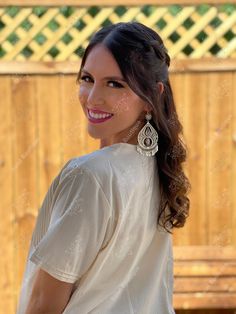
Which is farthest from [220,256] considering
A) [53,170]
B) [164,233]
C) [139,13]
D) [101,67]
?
[101,67]

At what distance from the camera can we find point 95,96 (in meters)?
1.03

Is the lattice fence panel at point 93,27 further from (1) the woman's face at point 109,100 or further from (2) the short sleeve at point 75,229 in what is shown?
(2) the short sleeve at point 75,229

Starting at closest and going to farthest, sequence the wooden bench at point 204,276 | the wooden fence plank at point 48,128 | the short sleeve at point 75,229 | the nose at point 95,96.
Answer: the short sleeve at point 75,229 → the nose at point 95,96 → the wooden fence plank at point 48,128 → the wooden bench at point 204,276

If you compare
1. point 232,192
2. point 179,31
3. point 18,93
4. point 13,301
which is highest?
point 179,31

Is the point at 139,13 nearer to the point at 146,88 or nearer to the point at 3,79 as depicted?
the point at 3,79

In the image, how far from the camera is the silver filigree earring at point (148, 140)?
3.36 ft

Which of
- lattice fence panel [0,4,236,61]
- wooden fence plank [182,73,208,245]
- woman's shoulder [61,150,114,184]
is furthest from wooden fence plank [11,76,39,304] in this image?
woman's shoulder [61,150,114,184]

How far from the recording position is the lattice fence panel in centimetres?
292

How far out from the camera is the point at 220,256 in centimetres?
304

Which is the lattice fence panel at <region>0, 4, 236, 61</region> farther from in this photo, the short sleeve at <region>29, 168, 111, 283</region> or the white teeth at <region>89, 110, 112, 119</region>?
the short sleeve at <region>29, 168, 111, 283</region>

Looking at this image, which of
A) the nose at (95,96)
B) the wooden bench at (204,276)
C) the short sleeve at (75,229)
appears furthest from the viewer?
the wooden bench at (204,276)

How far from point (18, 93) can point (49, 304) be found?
204 centimetres

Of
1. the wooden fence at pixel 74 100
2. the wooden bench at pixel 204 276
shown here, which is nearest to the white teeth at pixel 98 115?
the wooden fence at pixel 74 100

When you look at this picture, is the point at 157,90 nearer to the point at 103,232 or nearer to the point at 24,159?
the point at 103,232
